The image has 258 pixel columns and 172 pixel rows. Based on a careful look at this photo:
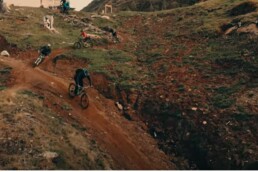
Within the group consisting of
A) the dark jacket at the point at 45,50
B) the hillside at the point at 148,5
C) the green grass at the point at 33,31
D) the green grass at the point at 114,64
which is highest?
the hillside at the point at 148,5

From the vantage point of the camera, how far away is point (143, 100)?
26.0m

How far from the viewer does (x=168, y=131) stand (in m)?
23.0

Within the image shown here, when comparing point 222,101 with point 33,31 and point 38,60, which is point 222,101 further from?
point 33,31

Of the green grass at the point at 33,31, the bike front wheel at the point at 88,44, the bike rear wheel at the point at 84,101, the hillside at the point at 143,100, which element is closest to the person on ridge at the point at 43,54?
the hillside at the point at 143,100

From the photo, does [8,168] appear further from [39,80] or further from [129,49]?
[129,49]

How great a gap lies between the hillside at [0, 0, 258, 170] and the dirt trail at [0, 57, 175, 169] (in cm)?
7

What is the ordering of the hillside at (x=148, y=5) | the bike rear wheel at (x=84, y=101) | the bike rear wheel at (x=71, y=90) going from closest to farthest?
the bike rear wheel at (x=84, y=101), the bike rear wheel at (x=71, y=90), the hillside at (x=148, y=5)

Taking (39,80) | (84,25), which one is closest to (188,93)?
(39,80)

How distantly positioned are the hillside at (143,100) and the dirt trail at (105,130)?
7cm

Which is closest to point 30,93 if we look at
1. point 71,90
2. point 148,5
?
point 71,90

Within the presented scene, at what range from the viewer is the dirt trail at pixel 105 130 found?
66.3ft

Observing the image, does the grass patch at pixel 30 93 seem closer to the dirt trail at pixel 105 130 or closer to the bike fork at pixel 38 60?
the dirt trail at pixel 105 130

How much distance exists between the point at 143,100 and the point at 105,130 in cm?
496

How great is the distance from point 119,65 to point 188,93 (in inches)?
309
